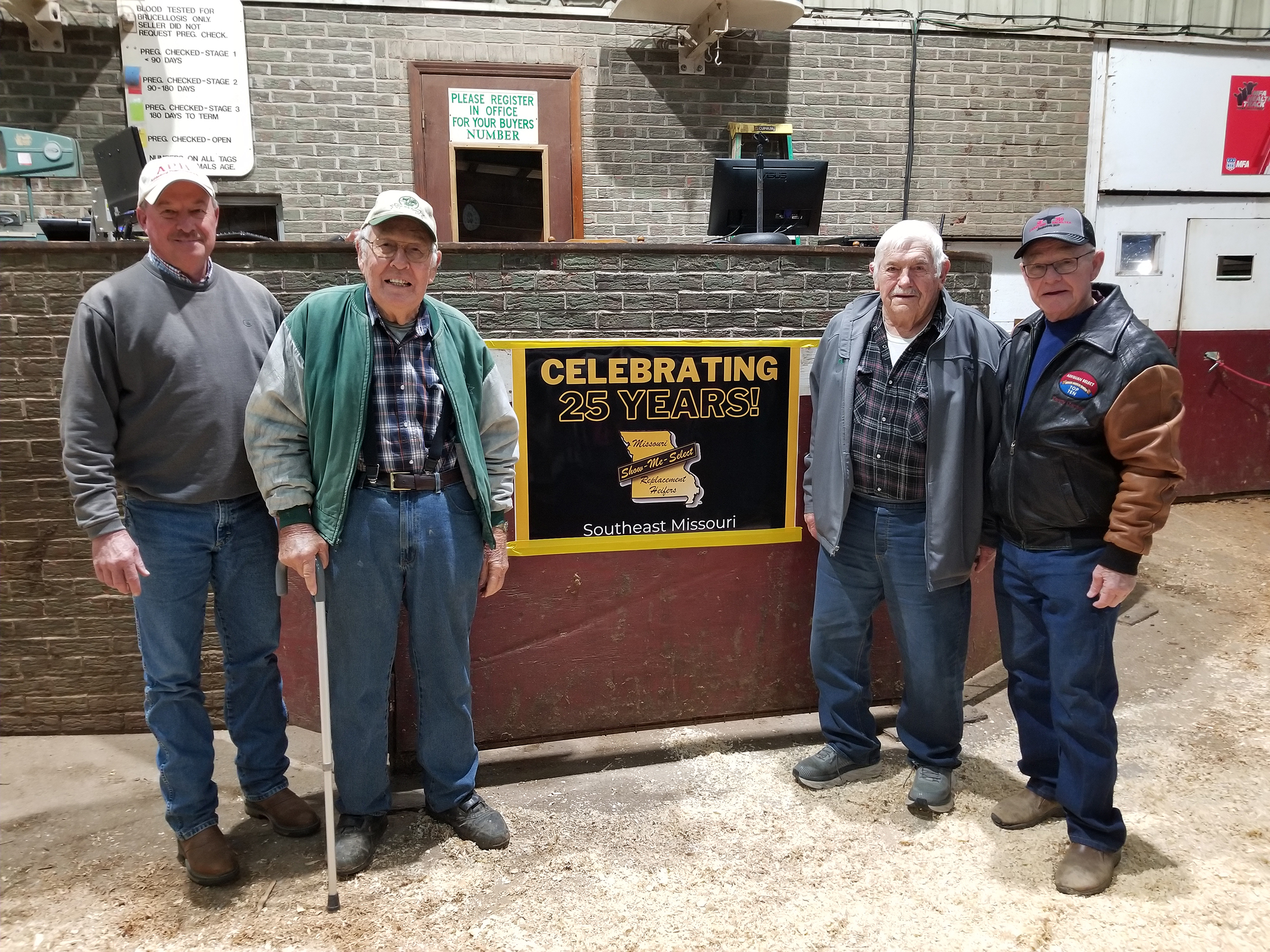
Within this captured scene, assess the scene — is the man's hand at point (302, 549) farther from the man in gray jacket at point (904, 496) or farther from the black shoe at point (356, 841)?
the man in gray jacket at point (904, 496)

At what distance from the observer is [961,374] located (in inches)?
111

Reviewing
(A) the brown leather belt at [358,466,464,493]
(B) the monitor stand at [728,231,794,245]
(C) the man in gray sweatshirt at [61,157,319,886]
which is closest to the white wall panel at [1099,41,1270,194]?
(B) the monitor stand at [728,231,794,245]

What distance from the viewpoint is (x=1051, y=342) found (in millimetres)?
2652

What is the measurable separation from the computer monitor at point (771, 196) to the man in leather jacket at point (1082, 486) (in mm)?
2003

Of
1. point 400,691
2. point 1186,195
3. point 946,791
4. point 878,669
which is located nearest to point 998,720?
point 878,669

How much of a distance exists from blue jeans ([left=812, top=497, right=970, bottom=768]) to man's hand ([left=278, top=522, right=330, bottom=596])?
→ 1.73 metres

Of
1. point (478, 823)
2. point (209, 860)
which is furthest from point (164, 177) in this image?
point (478, 823)

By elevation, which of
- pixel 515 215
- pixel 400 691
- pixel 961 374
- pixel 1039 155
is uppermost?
pixel 1039 155

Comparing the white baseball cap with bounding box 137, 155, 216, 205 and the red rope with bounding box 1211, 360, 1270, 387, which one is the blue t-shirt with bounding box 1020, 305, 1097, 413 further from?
the red rope with bounding box 1211, 360, 1270, 387

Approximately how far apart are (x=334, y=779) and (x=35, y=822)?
1.05 metres

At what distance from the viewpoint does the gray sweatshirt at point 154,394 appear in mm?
2381

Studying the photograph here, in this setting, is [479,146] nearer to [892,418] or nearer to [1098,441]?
[892,418]

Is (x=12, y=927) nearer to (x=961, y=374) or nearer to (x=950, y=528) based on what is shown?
(x=950, y=528)

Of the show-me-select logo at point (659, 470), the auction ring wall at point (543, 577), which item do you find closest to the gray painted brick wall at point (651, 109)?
the auction ring wall at point (543, 577)
